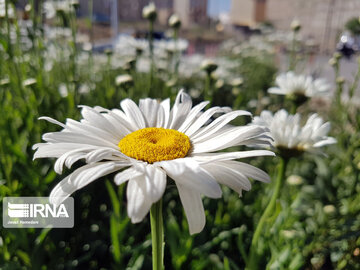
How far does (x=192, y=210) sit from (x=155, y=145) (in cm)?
13

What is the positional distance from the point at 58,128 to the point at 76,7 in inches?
30.0

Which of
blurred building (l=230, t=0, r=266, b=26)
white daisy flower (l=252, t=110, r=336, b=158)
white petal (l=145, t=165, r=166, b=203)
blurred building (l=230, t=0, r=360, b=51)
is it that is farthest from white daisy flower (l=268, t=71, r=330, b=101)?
blurred building (l=230, t=0, r=266, b=26)

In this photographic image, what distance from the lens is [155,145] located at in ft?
1.78

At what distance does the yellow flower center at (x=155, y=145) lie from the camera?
1.73 ft

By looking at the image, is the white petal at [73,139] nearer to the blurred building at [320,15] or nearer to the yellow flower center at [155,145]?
the yellow flower center at [155,145]

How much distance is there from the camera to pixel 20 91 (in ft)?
4.05

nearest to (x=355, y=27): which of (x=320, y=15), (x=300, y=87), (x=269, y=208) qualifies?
(x=300, y=87)

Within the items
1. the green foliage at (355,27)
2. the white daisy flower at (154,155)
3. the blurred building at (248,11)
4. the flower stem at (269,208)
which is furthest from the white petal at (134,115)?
the blurred building at (248,11)

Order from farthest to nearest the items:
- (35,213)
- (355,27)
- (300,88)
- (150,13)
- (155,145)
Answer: (355,27) → (150,13) → (300,88) → (35,213) → (155,145)

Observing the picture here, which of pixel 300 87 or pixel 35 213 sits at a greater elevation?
pixel 300 87

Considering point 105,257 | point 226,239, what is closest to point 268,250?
point 226,239

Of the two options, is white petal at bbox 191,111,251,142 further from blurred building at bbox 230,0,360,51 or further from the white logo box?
blurred building at bbox 230,0,360,51

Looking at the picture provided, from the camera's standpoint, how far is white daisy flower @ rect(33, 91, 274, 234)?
440mm

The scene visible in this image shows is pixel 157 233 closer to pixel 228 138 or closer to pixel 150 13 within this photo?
pixel 228 138
